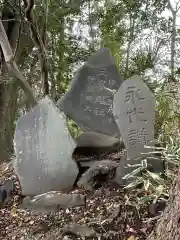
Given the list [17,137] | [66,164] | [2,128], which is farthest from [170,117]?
[2,128]

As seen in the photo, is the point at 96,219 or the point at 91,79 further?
the point at 91,79

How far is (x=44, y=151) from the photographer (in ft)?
10.0

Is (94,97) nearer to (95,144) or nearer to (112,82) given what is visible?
(112,82)

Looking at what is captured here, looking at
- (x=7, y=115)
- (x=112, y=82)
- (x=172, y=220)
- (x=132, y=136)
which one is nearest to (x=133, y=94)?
(x=132, y=136)

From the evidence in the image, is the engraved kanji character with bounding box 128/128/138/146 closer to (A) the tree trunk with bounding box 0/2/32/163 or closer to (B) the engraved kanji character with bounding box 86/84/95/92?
(B) the engraved kanji character with bounding box 86/84/95/92

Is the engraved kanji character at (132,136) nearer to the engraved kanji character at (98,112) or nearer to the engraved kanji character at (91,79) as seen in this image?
the engraved kanji character at (98,112)

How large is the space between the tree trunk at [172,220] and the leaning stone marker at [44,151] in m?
1.42

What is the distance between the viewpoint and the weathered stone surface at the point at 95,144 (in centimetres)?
348

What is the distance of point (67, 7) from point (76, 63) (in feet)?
3.40

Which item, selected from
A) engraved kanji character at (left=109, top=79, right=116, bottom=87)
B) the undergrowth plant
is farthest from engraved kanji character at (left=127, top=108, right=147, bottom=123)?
engraved kanji character at (left=109, top=79, right=116, bottom=87)

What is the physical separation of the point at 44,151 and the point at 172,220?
65.9 inches

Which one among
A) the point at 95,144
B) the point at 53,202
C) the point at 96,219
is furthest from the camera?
the point at 95,144

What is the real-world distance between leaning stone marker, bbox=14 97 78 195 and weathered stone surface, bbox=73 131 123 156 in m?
0.46

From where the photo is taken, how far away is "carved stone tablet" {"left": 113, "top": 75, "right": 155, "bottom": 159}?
2.75 meters
